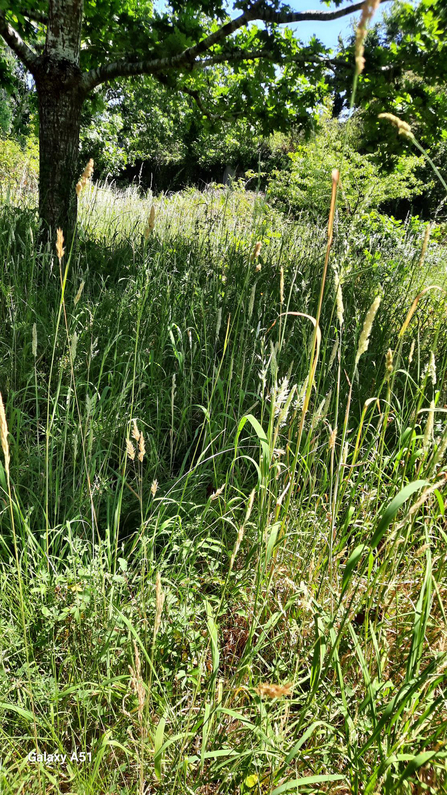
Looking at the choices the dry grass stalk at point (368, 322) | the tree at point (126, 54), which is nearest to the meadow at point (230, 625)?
the dry grass stalk at point (368, 322)

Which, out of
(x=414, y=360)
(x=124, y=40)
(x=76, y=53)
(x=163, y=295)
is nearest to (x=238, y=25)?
(x=124, y=40)

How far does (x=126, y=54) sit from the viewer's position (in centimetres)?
359

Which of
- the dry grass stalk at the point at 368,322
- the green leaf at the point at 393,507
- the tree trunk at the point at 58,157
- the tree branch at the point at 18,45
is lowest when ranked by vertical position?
the green leaf at the point at 393,507

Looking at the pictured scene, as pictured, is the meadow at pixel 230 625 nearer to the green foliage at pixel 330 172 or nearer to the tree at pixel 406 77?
the tree at pixel 406 77

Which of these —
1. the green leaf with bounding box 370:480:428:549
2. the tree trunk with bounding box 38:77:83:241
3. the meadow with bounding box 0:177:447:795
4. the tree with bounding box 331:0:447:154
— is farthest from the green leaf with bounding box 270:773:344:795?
the tree with bounding box 331:0:447:154

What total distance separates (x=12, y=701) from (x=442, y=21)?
412 centimetres

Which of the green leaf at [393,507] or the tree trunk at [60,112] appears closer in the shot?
the green leaf at [393,507]

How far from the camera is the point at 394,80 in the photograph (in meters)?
3.55

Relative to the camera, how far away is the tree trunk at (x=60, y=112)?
3.09m

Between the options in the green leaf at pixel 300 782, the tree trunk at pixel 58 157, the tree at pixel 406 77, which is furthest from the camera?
the tree trunk at pixel 58 157

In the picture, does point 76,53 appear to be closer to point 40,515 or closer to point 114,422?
point 114,422

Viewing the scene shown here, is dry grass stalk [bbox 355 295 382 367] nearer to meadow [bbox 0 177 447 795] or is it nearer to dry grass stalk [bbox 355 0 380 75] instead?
meadow [bbox 0 177 447 795]

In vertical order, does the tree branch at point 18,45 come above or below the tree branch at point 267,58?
below

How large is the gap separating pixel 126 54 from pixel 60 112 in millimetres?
834
